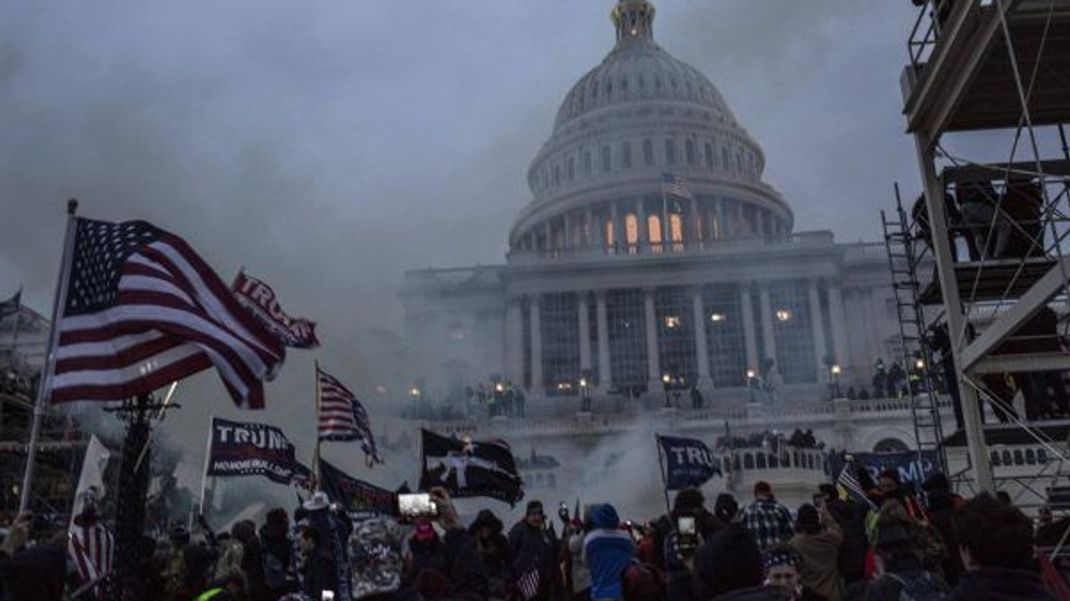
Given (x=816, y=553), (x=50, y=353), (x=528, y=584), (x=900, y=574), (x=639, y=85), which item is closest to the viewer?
(x=900, y=574)

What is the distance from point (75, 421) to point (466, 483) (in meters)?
22.7

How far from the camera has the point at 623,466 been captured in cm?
4156

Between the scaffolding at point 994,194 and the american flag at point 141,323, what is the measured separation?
8026 mm

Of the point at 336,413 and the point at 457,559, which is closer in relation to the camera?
the point at 457,559

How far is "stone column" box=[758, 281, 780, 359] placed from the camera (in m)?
63.2

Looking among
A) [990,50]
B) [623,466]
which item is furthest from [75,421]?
[990,50]

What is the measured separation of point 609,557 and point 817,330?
59390 millimetres

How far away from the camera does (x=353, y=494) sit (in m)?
13.6

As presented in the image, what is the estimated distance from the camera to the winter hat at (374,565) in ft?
12.3

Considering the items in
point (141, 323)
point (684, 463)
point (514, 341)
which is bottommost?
point (684, 463)

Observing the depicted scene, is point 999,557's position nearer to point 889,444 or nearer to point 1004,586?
point 1004,586

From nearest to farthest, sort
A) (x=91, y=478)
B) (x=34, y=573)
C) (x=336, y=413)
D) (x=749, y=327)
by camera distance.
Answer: (x=34, y=573) < (x=91, y=478) < (x=336, y=413) < (x=749, y=327)

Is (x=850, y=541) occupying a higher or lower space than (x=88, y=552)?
lower

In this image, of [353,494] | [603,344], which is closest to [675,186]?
[603,344]
